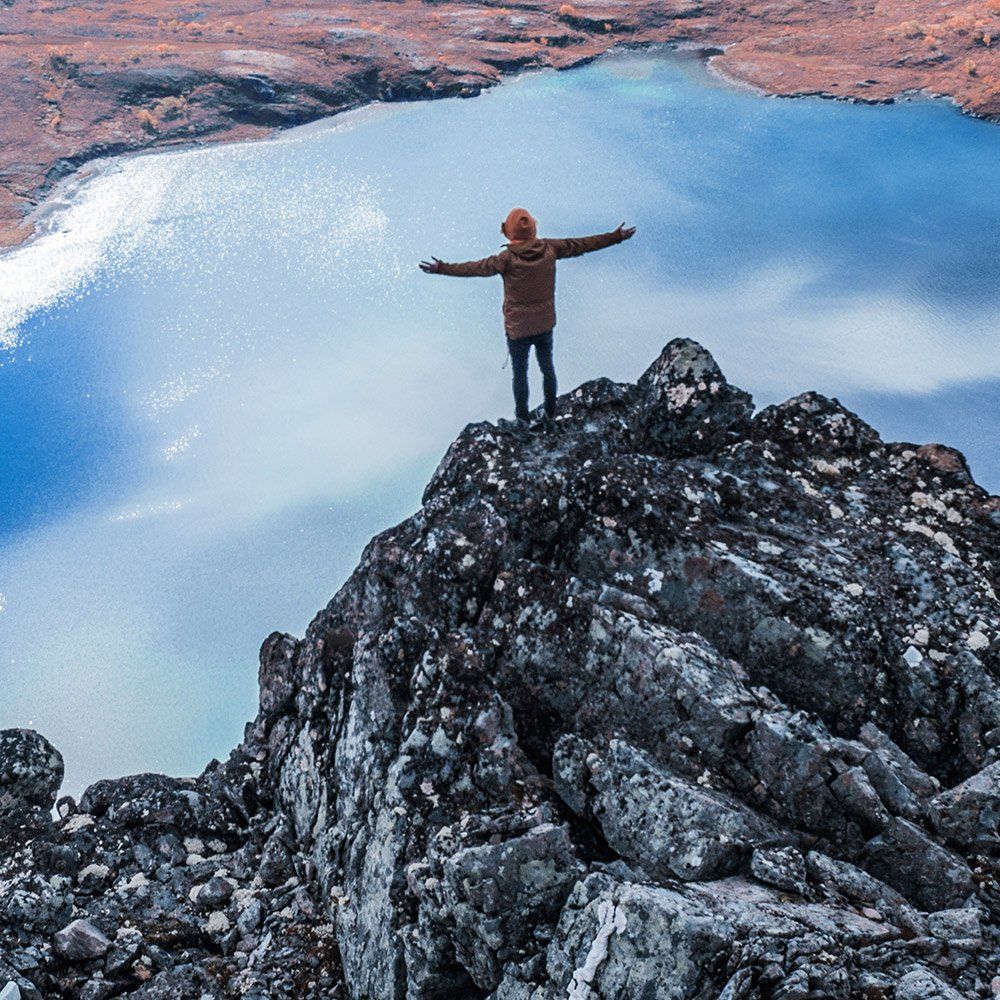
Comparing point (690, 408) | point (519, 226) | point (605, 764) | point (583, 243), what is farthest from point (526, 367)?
point (605, 764)

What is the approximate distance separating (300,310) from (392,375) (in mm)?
5574

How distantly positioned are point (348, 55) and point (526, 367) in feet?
166

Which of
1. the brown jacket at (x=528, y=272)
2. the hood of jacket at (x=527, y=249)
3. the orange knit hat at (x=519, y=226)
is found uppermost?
the orange knit hat at (x=519, y=226)

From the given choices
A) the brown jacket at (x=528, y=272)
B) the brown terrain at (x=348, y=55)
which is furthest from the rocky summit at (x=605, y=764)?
the brown terrain at (x=348, y=55)

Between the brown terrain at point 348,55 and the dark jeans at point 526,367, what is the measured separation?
33.0 meters

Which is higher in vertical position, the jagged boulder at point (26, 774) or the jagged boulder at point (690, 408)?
the jagged boulder at point (690, 408)

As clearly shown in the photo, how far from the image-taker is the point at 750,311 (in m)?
26.6

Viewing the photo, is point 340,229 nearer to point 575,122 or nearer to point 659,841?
point 575,122

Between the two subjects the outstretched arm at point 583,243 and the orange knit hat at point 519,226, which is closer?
the orange knit hat at point 519,226

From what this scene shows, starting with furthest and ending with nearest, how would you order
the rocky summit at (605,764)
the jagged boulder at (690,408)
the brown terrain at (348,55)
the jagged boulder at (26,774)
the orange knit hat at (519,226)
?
the brown terrain at (348,55), the jagged boulder at (690,408), the jagged boulder at (26,774), the orange knit hat at (519,226), the rocky summit at (605,764)

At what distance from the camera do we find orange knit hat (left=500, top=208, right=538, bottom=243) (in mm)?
11273

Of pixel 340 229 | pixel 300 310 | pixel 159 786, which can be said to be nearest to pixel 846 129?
pixel 340 229

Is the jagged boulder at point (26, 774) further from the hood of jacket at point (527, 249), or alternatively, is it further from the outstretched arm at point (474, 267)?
the hood of jacket at point (527, 249)

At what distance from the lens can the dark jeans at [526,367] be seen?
12172mm
